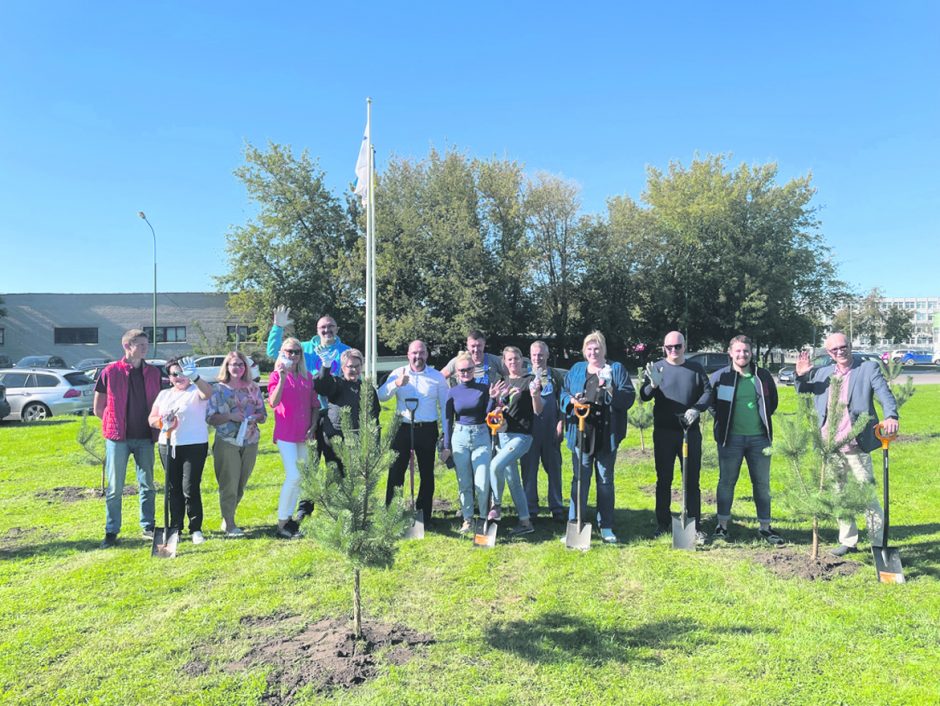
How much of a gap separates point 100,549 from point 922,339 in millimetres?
149384

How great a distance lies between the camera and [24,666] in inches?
134

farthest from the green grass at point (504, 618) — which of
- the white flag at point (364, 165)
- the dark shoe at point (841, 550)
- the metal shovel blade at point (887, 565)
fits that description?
the white flag at point (364, 165)

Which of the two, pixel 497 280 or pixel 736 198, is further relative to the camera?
pixel 736 198

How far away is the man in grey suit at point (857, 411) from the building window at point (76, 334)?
4406 centimetres

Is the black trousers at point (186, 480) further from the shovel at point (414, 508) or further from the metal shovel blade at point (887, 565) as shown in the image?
the metal shovel blade at point (887, 565)

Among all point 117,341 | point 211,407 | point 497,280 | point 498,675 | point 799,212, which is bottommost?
point 498,675

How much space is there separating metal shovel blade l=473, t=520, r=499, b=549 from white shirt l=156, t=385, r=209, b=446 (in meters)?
2.66

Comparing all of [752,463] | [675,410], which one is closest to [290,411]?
[675,410]

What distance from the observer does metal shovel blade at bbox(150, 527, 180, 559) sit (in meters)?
5.15

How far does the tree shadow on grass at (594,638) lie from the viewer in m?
3.47

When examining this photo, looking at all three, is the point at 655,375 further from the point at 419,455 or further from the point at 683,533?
the point at 419,455

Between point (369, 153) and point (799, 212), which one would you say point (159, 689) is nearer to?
point (369, 153)

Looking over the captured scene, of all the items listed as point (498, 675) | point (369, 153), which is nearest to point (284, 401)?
point (498, 675)

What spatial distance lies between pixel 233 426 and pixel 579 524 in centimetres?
333
